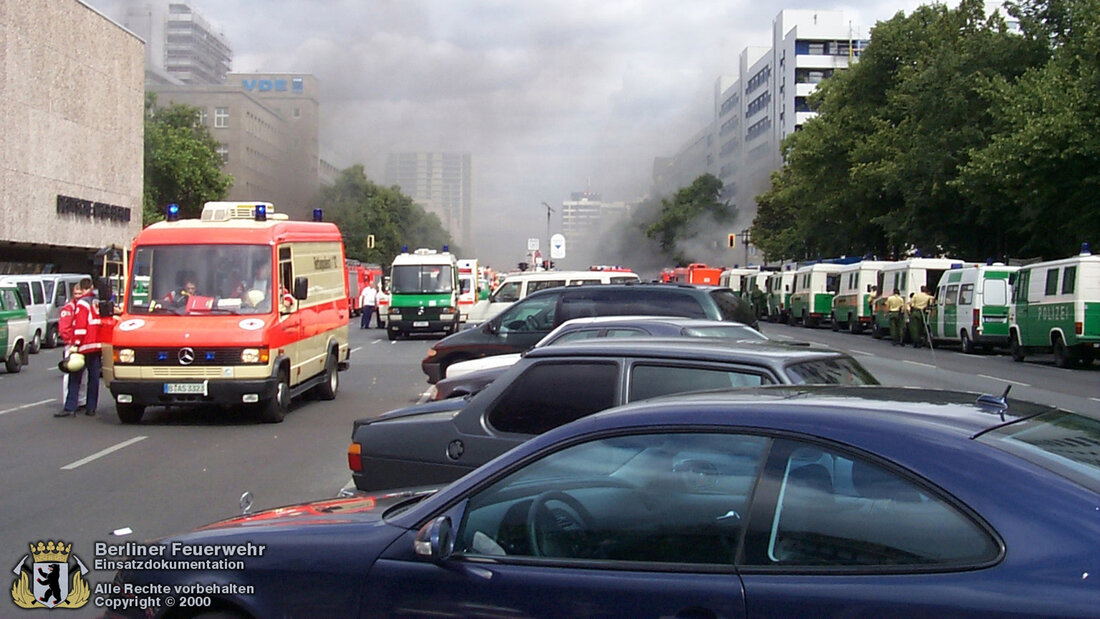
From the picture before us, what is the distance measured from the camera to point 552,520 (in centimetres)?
338

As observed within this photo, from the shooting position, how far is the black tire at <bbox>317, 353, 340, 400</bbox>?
16027mm

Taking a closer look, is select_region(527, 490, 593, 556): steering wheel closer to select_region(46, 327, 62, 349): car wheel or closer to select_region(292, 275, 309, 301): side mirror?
select_region(292, 275, 309, 301): side mirror

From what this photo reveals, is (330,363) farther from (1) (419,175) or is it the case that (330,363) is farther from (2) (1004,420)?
(1) (419,175)

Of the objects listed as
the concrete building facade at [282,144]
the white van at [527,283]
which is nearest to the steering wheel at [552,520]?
the white van at [527,283]

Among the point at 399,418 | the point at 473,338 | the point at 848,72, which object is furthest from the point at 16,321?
the point at 848,72

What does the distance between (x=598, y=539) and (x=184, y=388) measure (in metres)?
10.6

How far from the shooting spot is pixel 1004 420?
10.4ft

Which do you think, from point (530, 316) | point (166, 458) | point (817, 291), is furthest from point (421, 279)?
point (166, 458)

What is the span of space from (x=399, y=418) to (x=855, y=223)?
5270 centimetres

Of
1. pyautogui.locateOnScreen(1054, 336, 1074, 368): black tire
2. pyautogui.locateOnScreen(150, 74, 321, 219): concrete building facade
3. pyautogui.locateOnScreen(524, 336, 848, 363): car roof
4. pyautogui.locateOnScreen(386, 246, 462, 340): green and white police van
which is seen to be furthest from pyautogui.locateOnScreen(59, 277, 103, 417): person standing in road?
pyautogui.locateOnScreen(1054, 336, 1074, 368): black tire

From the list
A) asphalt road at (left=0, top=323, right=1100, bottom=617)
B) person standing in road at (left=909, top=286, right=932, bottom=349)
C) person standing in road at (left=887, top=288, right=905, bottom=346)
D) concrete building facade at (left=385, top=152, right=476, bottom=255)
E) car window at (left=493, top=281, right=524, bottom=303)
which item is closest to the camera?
asphalt road at (left=0, top=323, right=1100, bottom=617)

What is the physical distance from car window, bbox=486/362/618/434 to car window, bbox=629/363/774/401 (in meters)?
0.13

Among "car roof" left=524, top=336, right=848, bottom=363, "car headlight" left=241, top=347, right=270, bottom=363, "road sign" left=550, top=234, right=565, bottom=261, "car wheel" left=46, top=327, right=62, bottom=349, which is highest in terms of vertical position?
"road sign" left=550, top=234, right=565, bottom=261

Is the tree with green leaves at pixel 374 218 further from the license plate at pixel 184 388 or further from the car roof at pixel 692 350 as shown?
the car roof at pixel 692 350
